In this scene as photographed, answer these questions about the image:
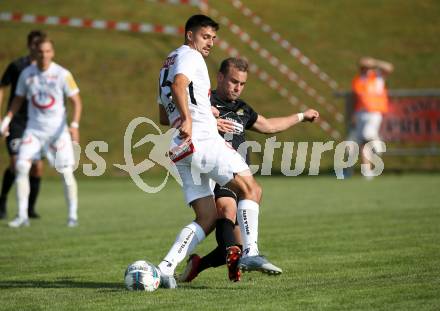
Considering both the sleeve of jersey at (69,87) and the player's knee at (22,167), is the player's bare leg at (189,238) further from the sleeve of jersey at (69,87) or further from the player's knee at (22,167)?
the player's knee at (22,167)

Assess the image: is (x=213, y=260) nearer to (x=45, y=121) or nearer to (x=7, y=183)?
(x=45, y=121)

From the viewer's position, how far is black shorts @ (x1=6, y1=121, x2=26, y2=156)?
51.8ft

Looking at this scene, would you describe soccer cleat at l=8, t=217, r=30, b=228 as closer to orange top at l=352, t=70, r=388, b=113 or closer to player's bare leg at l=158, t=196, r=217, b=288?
player's bare leg at l=158, t=196, r=217, b=288

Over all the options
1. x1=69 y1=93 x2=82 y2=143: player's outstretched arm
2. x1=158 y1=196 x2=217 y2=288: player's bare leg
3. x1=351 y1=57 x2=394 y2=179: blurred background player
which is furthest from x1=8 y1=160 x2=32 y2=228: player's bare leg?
x1=351 y1=57 x2=394 y2=179: blurred background player

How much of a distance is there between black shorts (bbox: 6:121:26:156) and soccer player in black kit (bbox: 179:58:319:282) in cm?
742

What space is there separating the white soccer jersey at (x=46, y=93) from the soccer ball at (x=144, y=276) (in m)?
6.46

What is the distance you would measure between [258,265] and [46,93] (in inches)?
283

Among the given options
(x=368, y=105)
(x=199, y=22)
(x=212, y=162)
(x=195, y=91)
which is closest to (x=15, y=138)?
(x=199, y=22)

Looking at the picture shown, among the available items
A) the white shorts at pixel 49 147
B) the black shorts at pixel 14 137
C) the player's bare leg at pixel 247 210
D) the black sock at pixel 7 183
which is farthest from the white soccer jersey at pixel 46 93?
the player's bare leg at pixel 247 210

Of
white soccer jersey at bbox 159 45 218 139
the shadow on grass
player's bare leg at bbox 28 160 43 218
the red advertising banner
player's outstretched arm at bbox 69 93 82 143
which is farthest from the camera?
the red advertising banner

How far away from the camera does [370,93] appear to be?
79.8ft

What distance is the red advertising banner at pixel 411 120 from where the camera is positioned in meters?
25.6

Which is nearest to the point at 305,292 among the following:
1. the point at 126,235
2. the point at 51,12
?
the point at 126,235

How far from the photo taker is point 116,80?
3028 cm
